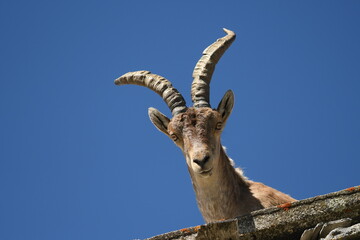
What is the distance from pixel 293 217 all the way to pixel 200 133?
5740mm

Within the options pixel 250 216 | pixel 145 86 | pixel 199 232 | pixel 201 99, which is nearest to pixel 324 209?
pixel 250 216

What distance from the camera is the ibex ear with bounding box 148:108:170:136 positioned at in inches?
487

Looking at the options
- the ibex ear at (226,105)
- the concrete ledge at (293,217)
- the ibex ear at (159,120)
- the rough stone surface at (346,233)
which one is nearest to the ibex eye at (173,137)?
the ibex ear at (159,120)

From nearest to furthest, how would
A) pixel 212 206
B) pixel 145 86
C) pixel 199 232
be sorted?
1. pixel 199 232
2. pixel 212 206
3. pixel 145 86

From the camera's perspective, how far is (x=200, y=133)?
11031mm

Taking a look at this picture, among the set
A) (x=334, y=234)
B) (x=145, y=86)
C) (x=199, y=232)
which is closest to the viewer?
(x=334, y=234)

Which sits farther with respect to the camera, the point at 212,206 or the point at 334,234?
the point at 212,206

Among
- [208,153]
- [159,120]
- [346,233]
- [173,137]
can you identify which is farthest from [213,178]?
[346,233]

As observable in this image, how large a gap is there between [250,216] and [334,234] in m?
0.83

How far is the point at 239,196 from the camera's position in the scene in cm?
1141

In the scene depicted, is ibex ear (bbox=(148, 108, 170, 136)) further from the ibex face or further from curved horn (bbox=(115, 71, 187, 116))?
curved horn (bbox=(115, 71, 187, 116))

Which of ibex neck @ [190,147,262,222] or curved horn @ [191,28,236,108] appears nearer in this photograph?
ibex neck @ [190,147,262,222]

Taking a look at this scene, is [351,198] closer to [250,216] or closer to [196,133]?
[250,216]

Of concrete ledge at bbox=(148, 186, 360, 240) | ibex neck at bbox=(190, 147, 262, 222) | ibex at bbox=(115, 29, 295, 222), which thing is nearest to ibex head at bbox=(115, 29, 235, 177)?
ibex at bbox=(115, 29, 295, 222)
